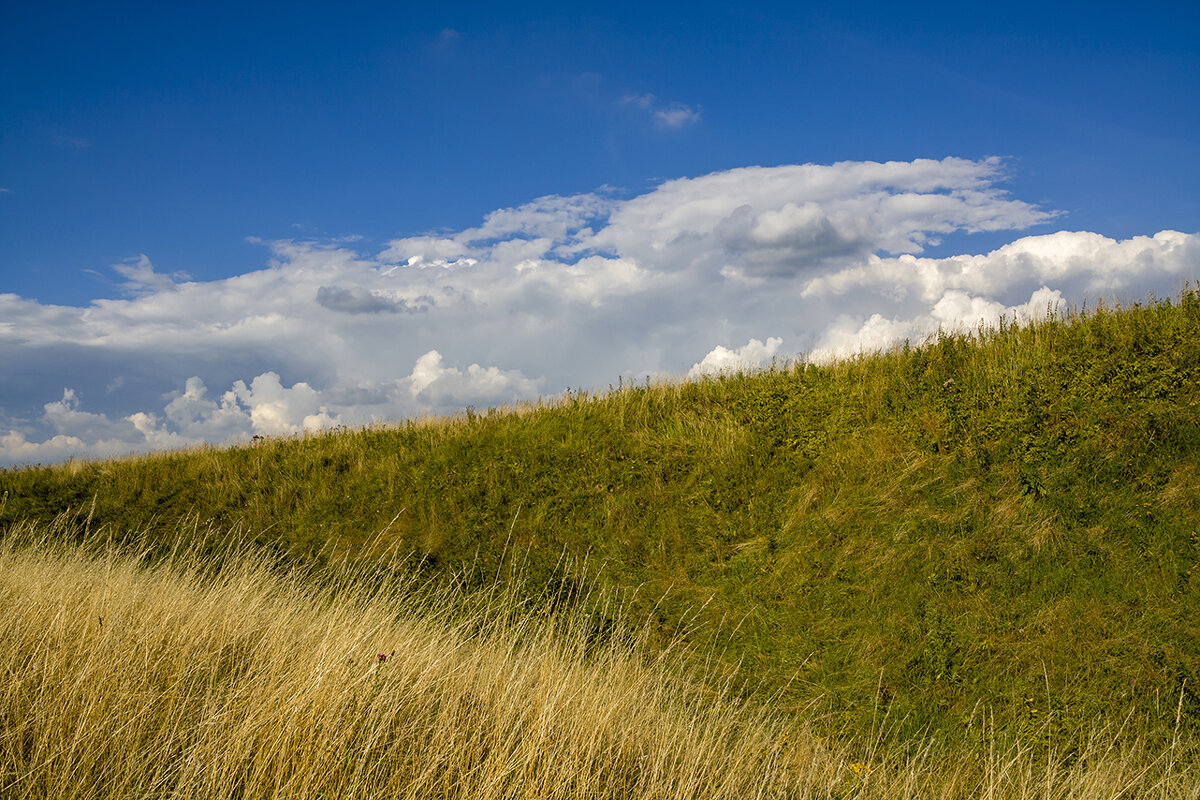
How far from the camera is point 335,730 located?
433 cm

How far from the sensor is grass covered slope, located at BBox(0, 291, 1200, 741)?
7039mm

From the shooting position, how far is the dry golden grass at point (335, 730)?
13.1ft

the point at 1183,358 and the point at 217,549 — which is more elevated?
the point at 1183,358

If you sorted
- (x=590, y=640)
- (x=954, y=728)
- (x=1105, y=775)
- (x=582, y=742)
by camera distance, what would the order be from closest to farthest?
1. (x=582, y=742)
2. (x=1105, y=775)
3. (x=954, y=728)
4. (x=590, y=640)

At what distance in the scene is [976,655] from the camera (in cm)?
725

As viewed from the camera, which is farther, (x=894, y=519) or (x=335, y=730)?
(x=894, y=519)

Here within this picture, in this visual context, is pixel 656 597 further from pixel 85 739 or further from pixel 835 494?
pixel 85 739

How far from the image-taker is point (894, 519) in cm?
904

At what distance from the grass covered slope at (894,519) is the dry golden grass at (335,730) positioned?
0.95 m

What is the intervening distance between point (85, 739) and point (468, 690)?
94.3 inches

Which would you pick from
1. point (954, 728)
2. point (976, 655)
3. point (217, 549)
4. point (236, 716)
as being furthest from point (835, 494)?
point (217, 549)

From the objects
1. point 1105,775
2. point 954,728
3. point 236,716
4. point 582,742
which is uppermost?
point 236,716

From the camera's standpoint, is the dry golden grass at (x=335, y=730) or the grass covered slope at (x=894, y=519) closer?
the dry golden grass at (x=335, y=730)

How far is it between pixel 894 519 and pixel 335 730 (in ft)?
24.0
